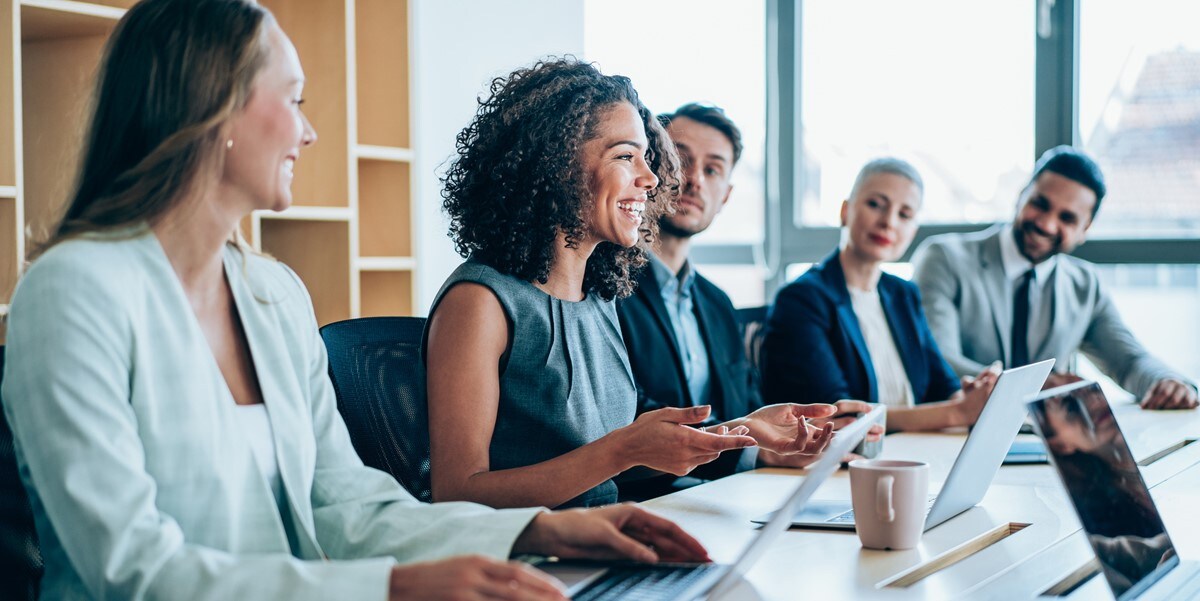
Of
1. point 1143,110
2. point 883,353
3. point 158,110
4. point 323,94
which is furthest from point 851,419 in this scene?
point 1143,110

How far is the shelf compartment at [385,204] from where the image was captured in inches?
134

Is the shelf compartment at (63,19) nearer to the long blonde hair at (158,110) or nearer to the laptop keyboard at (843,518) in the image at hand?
the long blonde hair at (158,110)

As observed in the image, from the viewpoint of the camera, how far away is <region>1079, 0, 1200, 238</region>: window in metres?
4.05

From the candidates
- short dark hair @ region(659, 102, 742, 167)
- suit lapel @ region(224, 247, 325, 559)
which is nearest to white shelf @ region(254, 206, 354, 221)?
short dark hair @ region(659, 102, 742, 167)

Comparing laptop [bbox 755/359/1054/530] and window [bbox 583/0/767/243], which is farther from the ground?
window [bbox 583/0/767/243]

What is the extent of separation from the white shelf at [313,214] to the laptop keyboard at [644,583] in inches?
81.0

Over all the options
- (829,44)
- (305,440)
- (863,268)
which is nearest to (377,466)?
(305,440)

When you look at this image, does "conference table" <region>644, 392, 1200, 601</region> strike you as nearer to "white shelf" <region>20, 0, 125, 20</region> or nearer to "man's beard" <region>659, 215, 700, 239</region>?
"man's beard" <region>659, 215, 700, 239</region>

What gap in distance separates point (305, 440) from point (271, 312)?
0.49 ft

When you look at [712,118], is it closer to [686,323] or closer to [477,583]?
[686,323]

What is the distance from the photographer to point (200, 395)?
1.08m

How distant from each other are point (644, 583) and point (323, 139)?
236 centimetres

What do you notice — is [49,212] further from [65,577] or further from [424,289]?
[424,289]

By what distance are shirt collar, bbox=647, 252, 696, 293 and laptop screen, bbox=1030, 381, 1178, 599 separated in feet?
4.07
